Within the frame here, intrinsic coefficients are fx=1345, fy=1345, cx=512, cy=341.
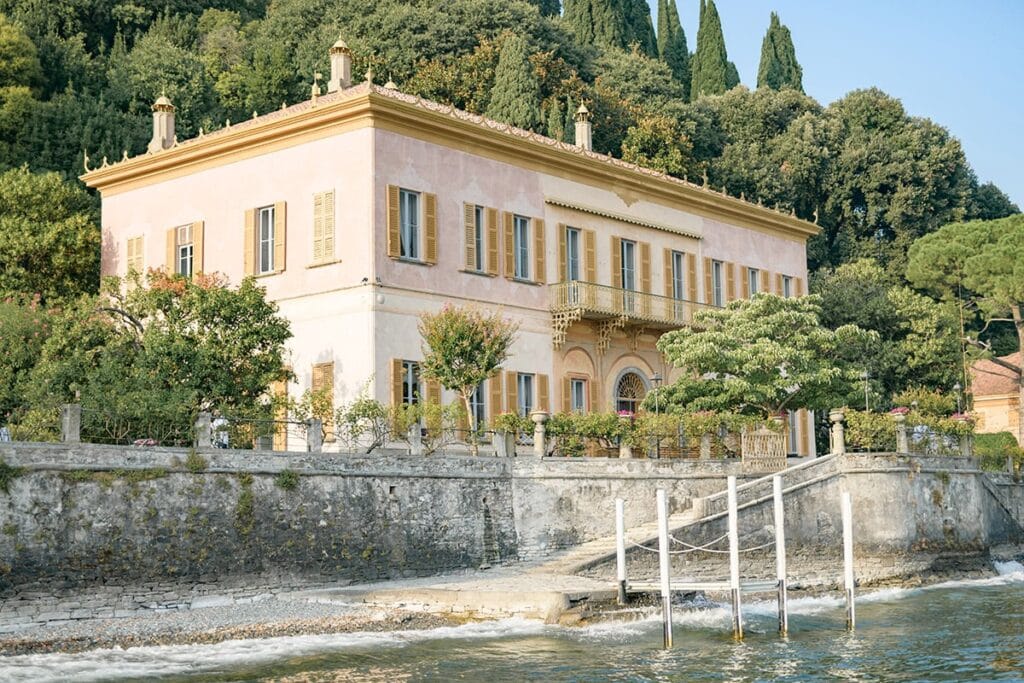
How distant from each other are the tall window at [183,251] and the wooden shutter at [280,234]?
295 centimetres

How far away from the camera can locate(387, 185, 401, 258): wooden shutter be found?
1062 inches

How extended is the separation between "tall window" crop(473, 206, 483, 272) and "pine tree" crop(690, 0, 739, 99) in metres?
49.8

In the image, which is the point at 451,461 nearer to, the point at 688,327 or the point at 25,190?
the point at 688,327

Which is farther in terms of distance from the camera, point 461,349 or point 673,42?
point 673,42

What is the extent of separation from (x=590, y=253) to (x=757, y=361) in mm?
4692

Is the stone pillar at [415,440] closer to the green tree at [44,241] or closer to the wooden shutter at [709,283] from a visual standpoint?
the green tree at [44,241]

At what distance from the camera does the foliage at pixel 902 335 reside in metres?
43.4

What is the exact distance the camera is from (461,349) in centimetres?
2483

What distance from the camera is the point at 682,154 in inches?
2099

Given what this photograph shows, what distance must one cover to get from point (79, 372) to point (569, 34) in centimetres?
3888

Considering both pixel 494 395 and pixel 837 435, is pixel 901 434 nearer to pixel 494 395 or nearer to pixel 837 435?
pixel 837 435

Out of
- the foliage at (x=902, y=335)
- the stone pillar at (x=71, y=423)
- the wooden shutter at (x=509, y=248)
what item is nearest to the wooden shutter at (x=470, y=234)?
the wooden shutter at (x=509, y=248)

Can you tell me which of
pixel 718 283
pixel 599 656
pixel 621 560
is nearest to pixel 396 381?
pixel 621 560

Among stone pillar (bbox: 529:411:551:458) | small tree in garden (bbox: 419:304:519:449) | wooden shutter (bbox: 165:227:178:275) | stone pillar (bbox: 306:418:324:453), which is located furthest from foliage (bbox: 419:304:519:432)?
wooden shutter (bbox: 165:227:178:275)
